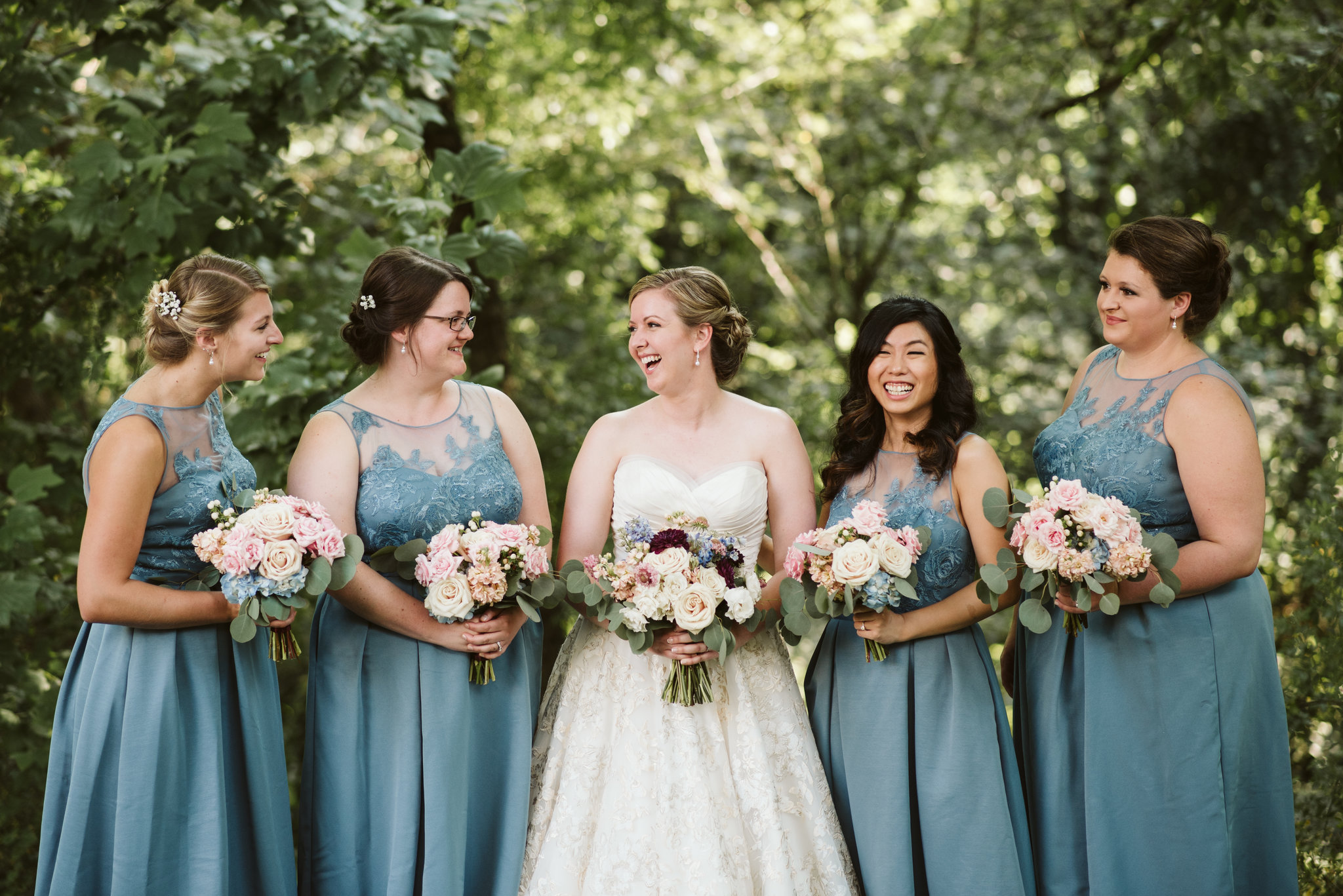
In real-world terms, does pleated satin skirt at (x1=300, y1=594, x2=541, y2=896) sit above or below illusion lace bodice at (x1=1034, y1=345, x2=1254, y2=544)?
below

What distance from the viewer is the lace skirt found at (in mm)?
3537

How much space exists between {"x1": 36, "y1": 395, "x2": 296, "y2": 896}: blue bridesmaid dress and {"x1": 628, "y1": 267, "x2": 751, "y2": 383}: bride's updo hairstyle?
1675 mm

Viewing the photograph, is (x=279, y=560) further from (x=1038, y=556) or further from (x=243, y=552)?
(x=1038, y=556)

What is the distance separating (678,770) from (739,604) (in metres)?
0.65

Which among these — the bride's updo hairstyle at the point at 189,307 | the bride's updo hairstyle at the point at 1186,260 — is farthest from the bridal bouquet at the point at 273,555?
the bride's updo hairstyle at the point at 1186,260

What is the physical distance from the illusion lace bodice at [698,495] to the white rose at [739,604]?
371 millimetres

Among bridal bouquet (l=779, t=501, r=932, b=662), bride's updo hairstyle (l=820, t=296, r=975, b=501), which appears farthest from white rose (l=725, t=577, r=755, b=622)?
bride's updo hairstyle (l=820, t=296, r=975, b=501)

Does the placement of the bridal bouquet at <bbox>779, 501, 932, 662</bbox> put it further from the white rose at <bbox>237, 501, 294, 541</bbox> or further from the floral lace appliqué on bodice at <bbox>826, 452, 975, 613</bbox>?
the white rose at <bbox>237, 501, 294, 541</bbox>

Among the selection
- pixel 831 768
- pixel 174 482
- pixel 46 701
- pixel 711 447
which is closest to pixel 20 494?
pixel 46 701

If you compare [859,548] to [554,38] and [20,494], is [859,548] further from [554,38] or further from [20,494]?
[554,38]

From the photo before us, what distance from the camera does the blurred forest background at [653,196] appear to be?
4895mm

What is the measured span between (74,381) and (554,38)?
4.72m

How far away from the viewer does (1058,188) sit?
375 inches

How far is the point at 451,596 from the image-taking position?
342 cm
